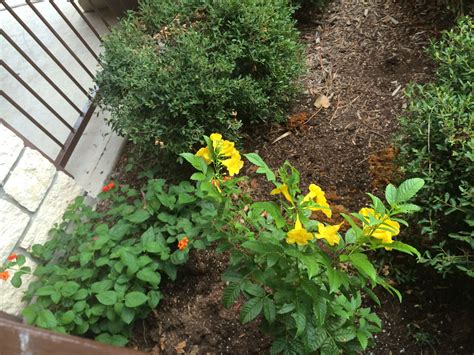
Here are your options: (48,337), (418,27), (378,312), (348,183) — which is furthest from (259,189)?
(48,337)

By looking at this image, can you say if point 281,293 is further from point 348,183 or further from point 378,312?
point 348,183

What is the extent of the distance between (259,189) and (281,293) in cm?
116

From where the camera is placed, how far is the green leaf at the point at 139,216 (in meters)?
2.46

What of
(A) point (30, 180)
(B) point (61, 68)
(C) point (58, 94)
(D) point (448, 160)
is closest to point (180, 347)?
(A) point (30, 180)

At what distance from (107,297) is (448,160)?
170 cm

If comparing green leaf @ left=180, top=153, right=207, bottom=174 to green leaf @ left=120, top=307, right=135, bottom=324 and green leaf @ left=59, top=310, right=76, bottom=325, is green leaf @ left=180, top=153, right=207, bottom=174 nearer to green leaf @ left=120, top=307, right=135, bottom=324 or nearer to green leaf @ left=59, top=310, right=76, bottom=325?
green leaf @ left=120, top=307, right=135, bottom=324

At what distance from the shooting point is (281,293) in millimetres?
1645

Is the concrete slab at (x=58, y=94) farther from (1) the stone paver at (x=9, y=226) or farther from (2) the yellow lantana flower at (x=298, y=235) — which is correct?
(2) the yellow lantana flower at (x=298, y=235)

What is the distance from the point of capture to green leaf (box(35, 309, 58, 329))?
2113 mm

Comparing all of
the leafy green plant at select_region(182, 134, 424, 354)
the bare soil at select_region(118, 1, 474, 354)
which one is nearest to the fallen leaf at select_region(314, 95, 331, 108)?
the bare soil at select_region(118, 1, 474, 354)

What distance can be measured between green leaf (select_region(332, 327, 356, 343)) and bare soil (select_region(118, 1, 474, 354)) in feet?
1.44

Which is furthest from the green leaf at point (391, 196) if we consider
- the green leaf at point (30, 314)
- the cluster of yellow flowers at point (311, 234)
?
the green leaf at point (30, 314)

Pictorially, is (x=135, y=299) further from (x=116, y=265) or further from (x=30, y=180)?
(x=30, y=180)

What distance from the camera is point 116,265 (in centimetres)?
227
